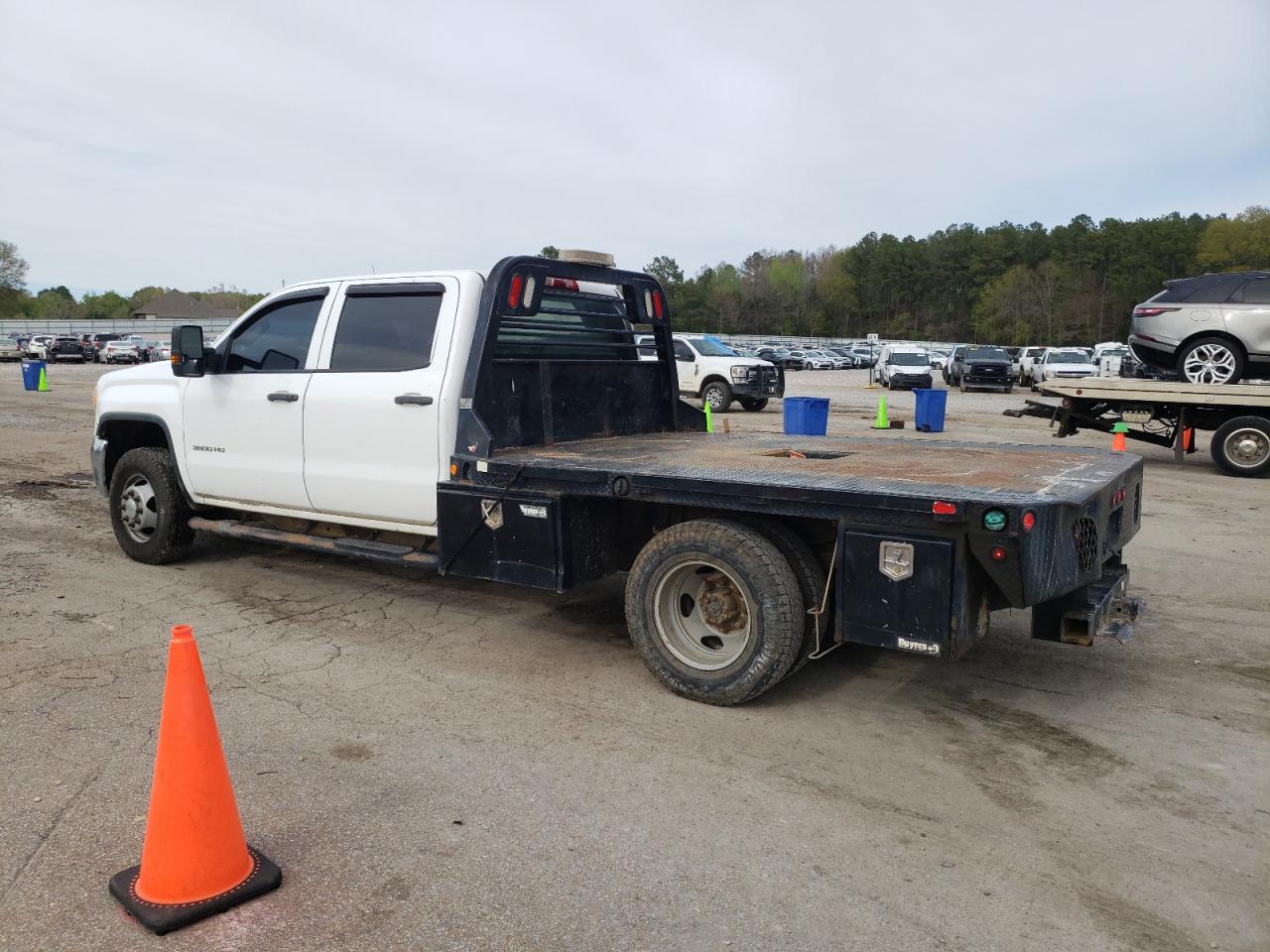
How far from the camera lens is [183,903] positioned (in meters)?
2.93

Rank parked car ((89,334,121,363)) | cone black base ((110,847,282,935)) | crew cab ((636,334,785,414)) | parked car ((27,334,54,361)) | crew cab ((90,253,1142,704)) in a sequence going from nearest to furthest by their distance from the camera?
1. cone black base ((110,847,282,935))
2. crew cab ((90,253,1142,704))
3. crew cab ((636,334,785,414))
4. parked car ((27,334,54,361))
5. parked car ((89,334,121,363))

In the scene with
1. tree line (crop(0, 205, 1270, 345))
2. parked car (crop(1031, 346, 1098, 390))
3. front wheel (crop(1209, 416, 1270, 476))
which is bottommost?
front wheel (crop(1209, 416, 1270, 476))

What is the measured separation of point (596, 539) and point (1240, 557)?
569 cm

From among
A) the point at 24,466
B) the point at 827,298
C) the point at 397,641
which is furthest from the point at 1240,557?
the point at 827,298

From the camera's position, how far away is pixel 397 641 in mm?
5566

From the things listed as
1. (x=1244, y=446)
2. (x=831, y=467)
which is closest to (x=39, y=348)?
(x=1244, y=446)

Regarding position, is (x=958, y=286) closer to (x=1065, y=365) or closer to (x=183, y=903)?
(x=1065, y=365)

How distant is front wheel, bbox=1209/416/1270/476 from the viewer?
12539 mm

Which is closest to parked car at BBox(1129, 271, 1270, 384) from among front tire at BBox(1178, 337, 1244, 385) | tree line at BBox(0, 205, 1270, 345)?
front tire at BBox(1178, 337, 1244, 385)

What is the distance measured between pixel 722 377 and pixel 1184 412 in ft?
37.1

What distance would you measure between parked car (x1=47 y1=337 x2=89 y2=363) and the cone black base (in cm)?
5652

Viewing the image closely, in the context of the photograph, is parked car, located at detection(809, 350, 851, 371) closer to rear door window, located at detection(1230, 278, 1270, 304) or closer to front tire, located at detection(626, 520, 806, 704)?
rear door window, located at detection(1230, 278, 1270, 304)

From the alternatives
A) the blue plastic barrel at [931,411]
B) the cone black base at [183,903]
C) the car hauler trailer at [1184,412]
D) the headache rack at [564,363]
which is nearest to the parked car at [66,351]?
the blue plastic barrel at [931,411]

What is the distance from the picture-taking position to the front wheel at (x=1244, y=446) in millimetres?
12539
